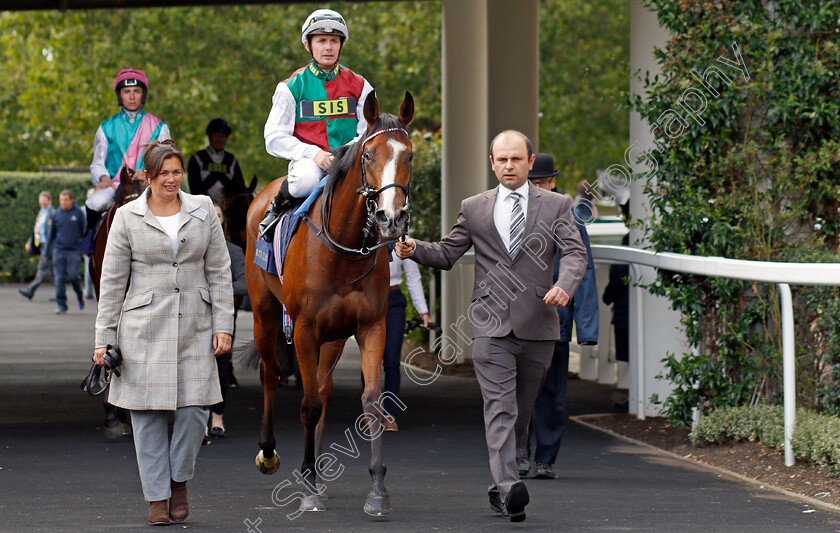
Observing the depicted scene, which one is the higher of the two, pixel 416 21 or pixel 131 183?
pixel 416 21

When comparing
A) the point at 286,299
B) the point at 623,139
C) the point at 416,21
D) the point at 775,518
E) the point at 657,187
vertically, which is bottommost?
the point at 775,518

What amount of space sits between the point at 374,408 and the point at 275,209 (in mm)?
1790

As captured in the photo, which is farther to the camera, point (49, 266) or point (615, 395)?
point (49, 266)

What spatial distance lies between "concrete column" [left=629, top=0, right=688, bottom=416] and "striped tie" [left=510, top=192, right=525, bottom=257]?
11.2 feet

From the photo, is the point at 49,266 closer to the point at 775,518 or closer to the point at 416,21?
the point at 416,21

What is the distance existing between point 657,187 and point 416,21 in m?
26.0

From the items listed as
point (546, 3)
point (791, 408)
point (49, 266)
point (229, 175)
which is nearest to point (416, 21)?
point (546, 3)

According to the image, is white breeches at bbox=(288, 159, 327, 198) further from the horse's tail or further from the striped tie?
the horse's tail

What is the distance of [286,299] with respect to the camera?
25.2 feet

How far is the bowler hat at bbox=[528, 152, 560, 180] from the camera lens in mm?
8414

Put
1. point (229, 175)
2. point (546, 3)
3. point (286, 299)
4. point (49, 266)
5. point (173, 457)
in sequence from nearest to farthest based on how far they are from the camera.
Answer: point (173, 457), point (286, 299), point (229, 175), point (49, 266), point (546, 3)

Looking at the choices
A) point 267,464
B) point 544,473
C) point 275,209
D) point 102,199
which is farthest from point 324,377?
point 102,199

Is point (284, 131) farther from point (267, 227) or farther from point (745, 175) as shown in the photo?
point (745, 175)

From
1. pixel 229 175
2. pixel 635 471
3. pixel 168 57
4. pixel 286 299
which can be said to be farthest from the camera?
pixel 168 57
